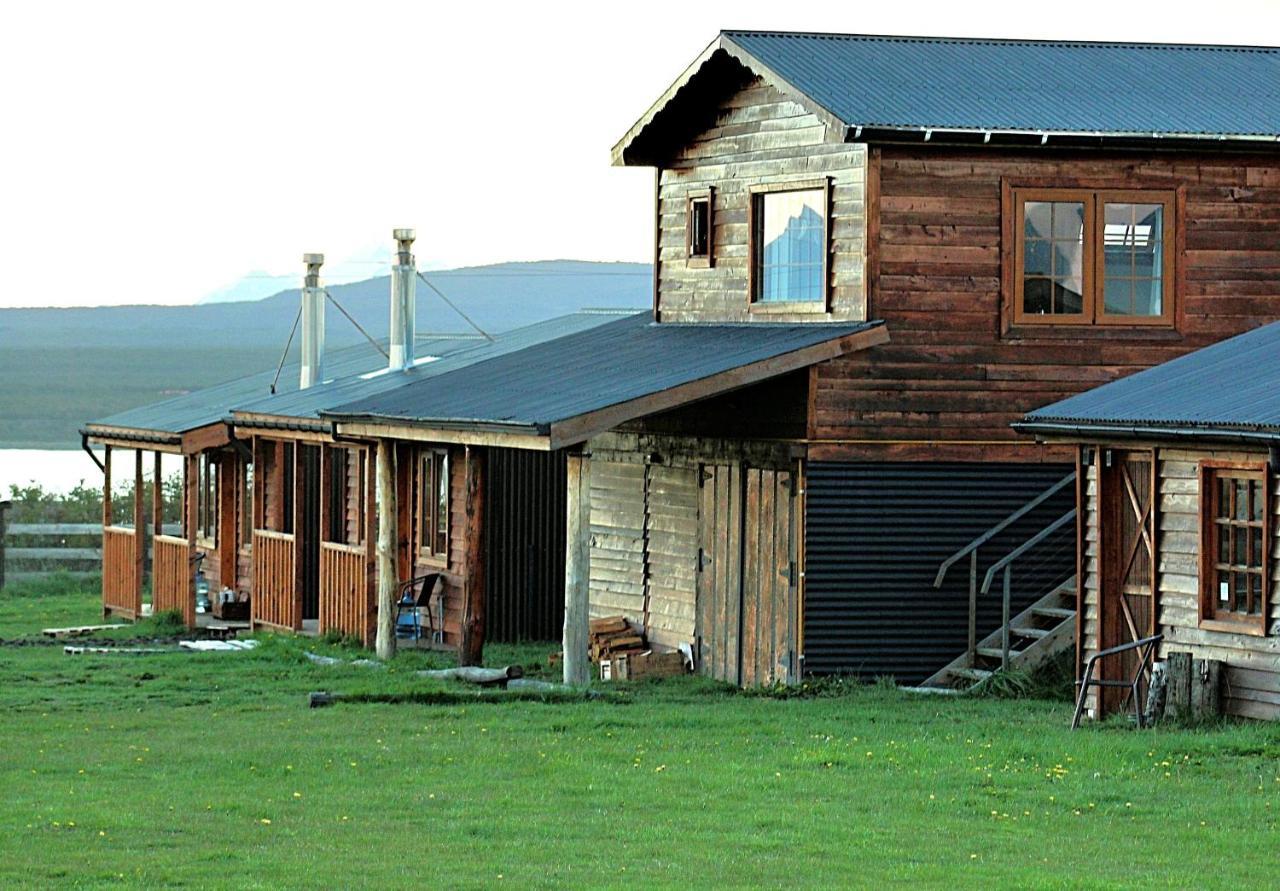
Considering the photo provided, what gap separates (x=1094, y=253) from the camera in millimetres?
22375

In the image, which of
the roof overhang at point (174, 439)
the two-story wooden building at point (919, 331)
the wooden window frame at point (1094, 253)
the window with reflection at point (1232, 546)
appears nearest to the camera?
the window with reflection at point (1232, 546)

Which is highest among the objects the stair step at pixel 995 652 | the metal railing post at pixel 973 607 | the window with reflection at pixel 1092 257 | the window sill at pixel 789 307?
the window with reflection at pixel 1092 257

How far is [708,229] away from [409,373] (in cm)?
758

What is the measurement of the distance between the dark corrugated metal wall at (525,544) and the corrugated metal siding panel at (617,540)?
4.86 feet

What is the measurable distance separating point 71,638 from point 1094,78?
567 inches

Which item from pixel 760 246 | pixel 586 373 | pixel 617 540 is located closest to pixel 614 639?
pixel 617 540

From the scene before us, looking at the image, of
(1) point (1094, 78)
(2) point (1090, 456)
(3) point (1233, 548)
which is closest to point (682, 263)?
(1) point (1094, 78)

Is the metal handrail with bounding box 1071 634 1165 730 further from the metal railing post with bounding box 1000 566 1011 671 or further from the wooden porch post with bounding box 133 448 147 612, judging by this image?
the wooden porch post with bounding box 133 448 147 612

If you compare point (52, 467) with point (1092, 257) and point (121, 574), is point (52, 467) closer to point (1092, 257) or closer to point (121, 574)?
point (121, 574)

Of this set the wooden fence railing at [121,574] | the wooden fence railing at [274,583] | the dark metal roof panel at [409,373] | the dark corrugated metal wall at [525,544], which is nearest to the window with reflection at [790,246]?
the dark metal roof panel at [409,373]

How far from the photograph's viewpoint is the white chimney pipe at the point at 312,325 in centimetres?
3275

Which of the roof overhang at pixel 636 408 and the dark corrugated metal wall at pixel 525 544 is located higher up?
the roof overhang at pixel 636 408

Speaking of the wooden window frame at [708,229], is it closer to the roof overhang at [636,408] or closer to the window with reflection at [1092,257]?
the roof overhang at [636,408]

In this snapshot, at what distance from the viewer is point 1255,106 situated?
23344mm
